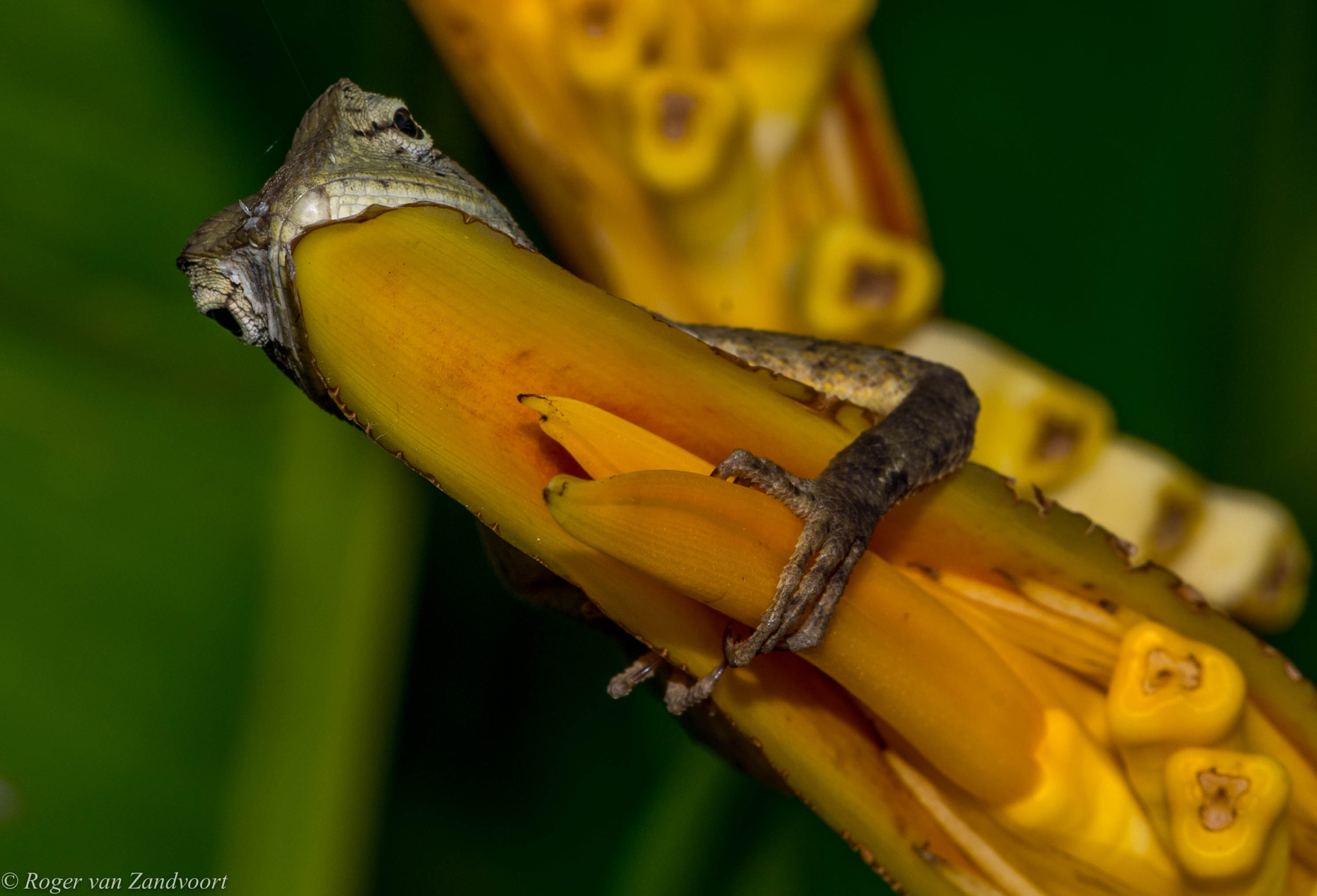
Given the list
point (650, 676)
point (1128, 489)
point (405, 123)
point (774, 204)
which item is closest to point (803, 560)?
point (650, 676)

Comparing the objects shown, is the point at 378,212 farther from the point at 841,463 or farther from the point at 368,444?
the point at 368,444

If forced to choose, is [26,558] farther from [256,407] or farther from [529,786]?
[529,786]

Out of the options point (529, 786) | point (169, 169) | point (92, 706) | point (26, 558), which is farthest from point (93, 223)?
point (529, 786)

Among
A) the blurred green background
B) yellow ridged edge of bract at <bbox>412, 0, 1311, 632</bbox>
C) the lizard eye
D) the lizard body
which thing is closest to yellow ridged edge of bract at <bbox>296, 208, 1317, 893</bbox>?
the lizard body

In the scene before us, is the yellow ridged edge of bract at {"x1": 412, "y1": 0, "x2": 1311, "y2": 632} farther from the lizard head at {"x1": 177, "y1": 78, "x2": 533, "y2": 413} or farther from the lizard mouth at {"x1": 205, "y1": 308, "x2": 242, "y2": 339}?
the lizard mouth at {"x1": 205, "y1": 308, "x2": 242, "y2": 339}

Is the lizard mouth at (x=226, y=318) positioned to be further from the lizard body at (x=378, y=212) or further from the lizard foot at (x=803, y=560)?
the lizard foot at (x=803, y=560)
